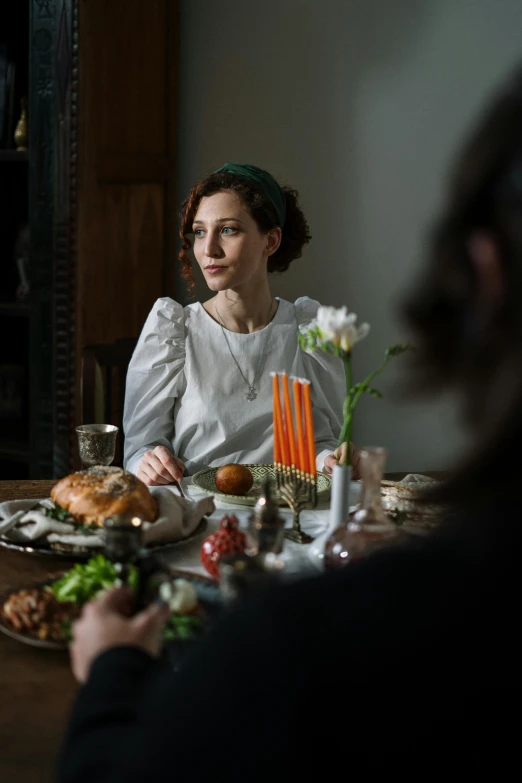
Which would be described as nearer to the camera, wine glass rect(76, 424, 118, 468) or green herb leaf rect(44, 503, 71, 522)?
green herb leaf rect(44, 503, 71, 522)

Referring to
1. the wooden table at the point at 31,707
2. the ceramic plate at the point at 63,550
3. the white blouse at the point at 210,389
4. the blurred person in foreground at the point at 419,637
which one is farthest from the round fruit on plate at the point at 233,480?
the blurred person in foreground at the point at 419,637

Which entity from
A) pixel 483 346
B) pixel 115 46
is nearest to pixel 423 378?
pixel 483 346

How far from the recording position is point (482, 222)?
2.00 ft

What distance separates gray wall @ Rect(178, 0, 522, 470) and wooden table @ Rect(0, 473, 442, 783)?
6.99 feet

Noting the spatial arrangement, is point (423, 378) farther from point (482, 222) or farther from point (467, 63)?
point (467, 63)

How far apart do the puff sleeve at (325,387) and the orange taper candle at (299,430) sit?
691 millimetres

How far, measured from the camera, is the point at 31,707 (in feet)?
3.31

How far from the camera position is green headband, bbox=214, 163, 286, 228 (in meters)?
2.32

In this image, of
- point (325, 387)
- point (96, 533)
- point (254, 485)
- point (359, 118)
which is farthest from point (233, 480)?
point (359, 118)

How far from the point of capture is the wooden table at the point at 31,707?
35.5 inches

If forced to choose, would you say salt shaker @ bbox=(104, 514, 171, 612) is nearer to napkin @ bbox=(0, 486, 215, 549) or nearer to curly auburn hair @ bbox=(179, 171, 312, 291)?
napkin @ bbox=(0, 486, 215, 549)

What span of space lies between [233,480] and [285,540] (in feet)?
0.73

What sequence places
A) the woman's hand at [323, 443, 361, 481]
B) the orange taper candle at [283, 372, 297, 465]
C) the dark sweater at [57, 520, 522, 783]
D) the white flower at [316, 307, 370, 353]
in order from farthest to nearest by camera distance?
1. the woman's hand at [323, 443, 361, 481]
2. the orange taper candle at [283, 372, 297, 465]
3. the white flower at [316, 307, 370, 353]
4. the dark sweater at [57, 520, 522, 783]

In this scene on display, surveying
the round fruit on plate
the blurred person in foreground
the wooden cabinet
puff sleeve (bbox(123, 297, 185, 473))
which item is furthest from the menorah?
the wooden cabinet
